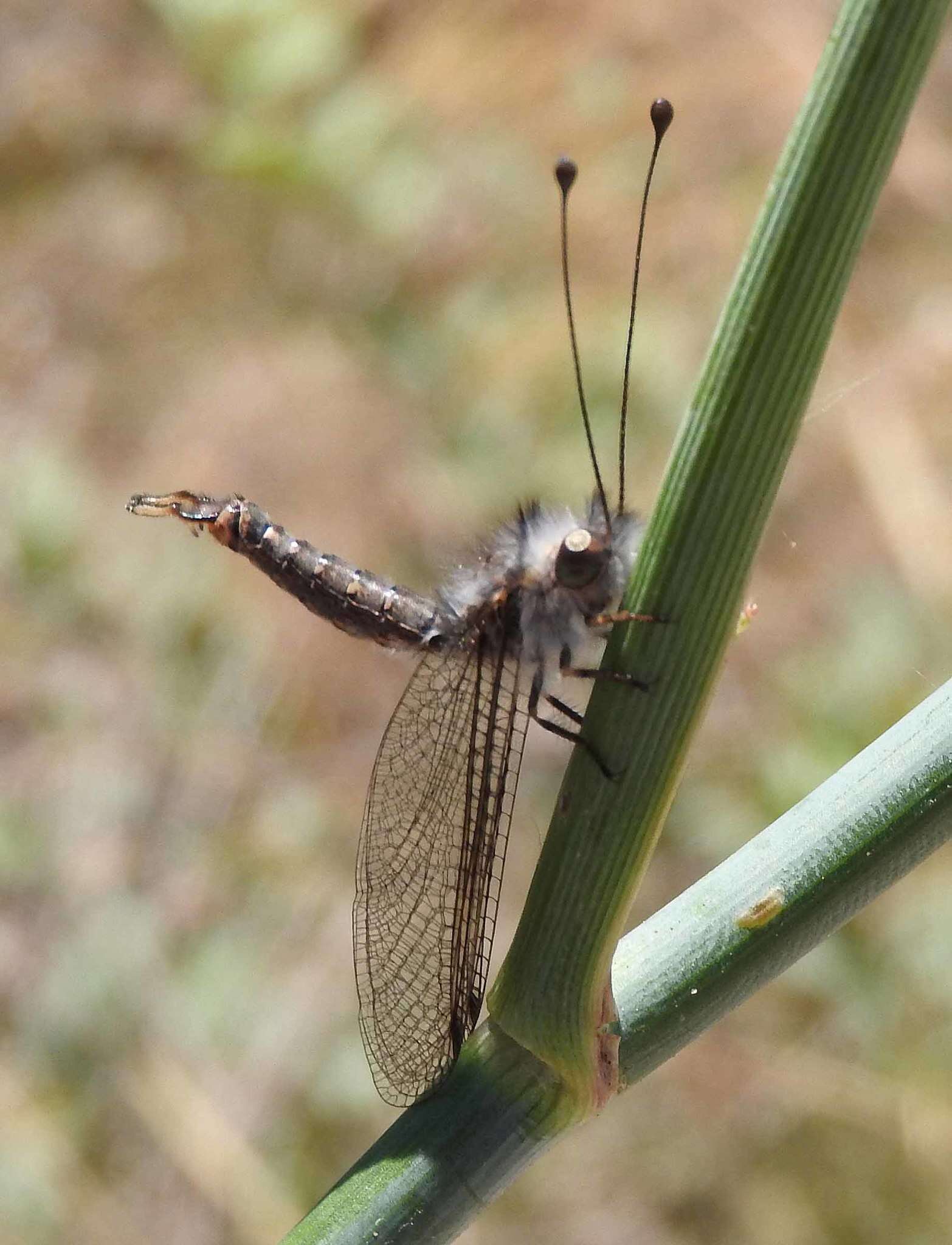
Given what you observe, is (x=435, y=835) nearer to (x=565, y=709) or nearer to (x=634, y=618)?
(x=565, y=709)

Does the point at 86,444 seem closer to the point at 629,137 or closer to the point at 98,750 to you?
the point at 98,750

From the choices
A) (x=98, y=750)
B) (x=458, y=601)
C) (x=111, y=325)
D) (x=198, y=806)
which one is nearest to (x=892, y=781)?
(x=458, y=601)

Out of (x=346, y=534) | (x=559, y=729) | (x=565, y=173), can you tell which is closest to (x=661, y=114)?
(x=565, y=173)

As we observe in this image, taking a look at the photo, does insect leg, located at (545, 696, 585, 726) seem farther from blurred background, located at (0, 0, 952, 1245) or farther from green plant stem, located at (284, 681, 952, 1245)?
blurred background, located at (0, 0, 952, 1245)

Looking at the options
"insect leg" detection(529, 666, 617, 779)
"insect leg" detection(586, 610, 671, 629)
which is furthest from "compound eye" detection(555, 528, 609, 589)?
"insect leg" detection(586, 610, 671, 629)

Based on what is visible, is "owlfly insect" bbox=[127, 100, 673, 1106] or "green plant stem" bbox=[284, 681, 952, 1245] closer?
"green plant stem" bbox=[284, 681, 952, 1245]

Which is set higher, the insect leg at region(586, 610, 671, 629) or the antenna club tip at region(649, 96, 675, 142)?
the antenna club tip at region(649, 96, 675, 142)
